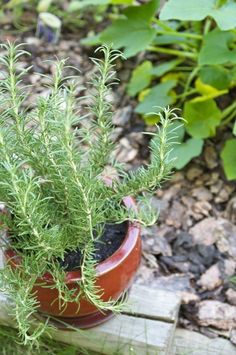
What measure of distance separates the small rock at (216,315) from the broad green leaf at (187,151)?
39 centimetres

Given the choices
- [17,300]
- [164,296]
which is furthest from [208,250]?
[17,300]

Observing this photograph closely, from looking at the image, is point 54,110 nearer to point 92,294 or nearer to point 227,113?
point 92,294

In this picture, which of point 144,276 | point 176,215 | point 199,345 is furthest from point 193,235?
point 199,345

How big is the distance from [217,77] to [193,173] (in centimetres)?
29

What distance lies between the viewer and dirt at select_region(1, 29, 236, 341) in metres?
1.69

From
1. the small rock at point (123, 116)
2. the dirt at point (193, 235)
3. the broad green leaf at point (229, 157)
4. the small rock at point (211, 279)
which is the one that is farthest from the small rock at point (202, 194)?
the small rock at point (123, 116)

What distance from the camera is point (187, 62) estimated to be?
2232 mm

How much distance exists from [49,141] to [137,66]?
1.14 metres

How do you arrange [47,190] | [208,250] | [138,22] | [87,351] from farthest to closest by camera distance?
[138,22] < [208,250] < [87,351] < [47,190]

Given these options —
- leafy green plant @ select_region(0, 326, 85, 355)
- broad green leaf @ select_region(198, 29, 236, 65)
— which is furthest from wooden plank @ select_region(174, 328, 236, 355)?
broad green leaf @ select_region(198, 29, 236, 65)

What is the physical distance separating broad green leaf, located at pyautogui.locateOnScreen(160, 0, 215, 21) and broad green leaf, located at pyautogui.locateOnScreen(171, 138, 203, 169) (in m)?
0.41

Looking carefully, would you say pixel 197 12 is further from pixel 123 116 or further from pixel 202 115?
pixel 123 116

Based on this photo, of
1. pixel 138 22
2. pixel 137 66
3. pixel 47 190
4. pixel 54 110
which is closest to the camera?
pixel 54 110

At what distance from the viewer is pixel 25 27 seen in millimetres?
2502
